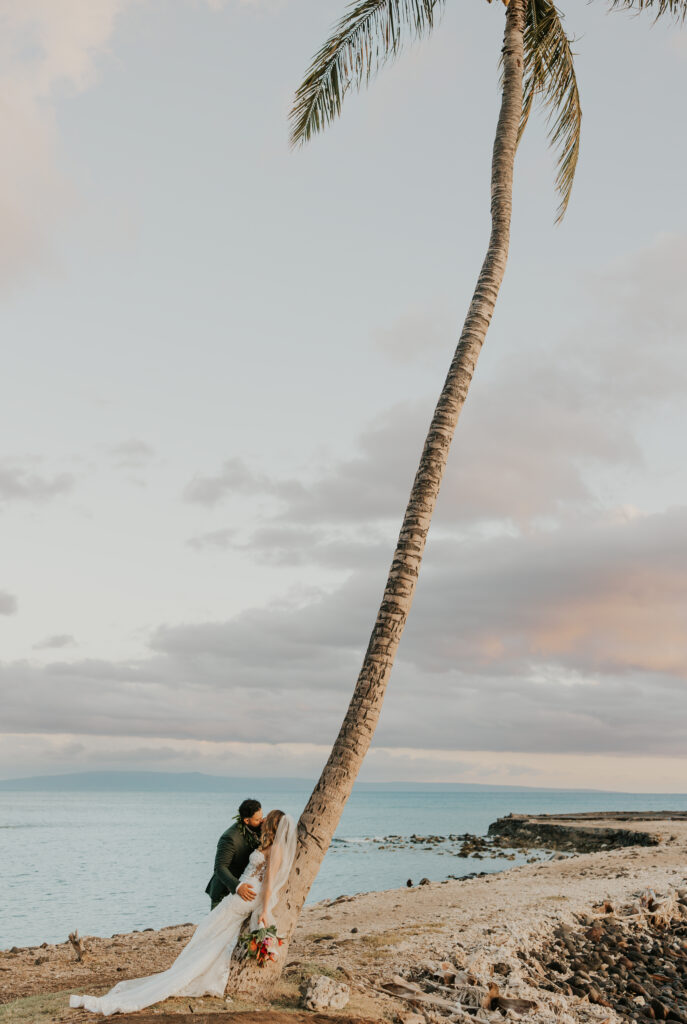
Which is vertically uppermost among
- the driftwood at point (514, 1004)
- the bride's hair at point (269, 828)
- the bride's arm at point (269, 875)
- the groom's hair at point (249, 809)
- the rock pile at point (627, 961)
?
the groom's hair at point (249, 809)

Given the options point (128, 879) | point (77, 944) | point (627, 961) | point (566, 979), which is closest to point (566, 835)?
point (128, 879)

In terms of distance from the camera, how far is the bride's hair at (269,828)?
8.17 m

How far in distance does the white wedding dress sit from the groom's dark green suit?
0.15m

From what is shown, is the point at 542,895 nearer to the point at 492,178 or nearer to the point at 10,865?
the point at 492,178

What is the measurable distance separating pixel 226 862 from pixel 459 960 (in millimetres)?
3801

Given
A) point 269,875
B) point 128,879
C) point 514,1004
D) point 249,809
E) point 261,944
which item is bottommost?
point 128,879

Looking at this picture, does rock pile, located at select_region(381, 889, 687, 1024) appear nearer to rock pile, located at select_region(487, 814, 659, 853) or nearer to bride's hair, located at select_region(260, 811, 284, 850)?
bride's hair, located at select_region(260, 811, 284, 850)

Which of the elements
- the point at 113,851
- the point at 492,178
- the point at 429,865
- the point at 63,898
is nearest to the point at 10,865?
the point at 113,851

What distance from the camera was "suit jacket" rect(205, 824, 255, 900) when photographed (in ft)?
27.2

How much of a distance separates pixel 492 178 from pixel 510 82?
1.71 metres

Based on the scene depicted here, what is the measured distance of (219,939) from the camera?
8000 mm

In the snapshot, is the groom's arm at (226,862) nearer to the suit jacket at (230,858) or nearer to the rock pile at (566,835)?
the suit jacket at (230,858)

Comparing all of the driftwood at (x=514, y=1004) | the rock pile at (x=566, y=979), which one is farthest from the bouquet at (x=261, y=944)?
the driftwood at (x=514, y=1004)

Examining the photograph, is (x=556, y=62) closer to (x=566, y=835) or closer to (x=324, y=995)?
(x=324, y=995)
